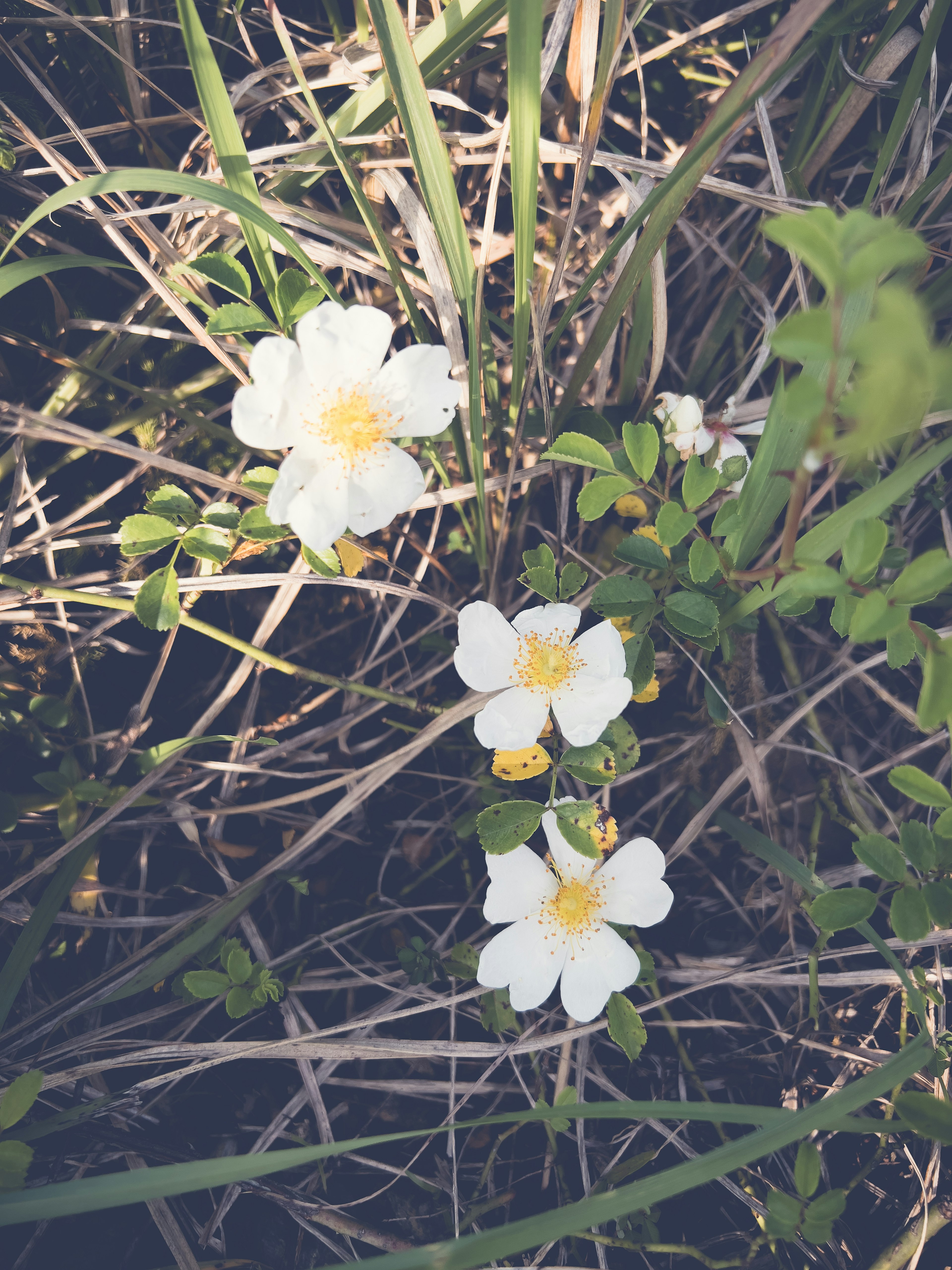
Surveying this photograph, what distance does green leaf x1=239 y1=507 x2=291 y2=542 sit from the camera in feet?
4.16

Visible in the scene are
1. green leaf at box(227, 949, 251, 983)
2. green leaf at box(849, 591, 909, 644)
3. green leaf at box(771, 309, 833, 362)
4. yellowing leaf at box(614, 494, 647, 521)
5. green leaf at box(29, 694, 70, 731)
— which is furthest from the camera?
yellowing leaf at box(614, 494, 647, 521)

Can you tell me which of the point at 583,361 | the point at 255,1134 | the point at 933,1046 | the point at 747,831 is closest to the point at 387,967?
the point at 255,1134

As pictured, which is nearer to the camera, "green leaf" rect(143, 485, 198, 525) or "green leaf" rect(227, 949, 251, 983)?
"green leaf" rect(143, 485, 198, 525)

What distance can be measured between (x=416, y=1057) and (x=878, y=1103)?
106cm

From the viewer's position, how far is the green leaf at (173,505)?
4.15 ft

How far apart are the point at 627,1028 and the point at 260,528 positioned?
3.74ft

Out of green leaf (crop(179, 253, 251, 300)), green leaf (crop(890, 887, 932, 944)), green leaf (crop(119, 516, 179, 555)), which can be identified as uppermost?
green leaf (crop(179, 253, 251, 300))

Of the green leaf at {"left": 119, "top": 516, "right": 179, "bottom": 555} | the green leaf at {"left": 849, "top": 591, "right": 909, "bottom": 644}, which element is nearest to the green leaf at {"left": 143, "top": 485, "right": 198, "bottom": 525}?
the green leaf at {"left": 119, "top": 516, "right": 179, "bottom": 555}

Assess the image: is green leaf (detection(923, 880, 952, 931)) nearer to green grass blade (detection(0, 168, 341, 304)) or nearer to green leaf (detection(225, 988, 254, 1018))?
green leaf (detection(225, 988, 254, 1018))

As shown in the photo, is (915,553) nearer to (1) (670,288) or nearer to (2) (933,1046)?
(1) (670,288)

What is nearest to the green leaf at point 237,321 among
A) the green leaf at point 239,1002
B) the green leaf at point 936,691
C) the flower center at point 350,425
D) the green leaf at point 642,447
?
the flower center at point 350,425

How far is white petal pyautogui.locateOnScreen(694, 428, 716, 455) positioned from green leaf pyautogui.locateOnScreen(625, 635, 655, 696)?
0.40 m

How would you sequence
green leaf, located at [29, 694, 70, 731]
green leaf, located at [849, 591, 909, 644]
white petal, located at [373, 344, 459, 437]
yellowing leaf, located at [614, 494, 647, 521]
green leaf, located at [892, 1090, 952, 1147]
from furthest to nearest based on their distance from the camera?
yellowing leaf, located at [614, 494, 647, 521]
green leaf, located at [29, 694, 70, 731]
white petal, located at [373, 344, 459, 437]
green leaf, located at [892, 1090, 952, 1147]
green leaf, located at [849, 591, 909, 644]

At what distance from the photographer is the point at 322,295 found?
1313mm
